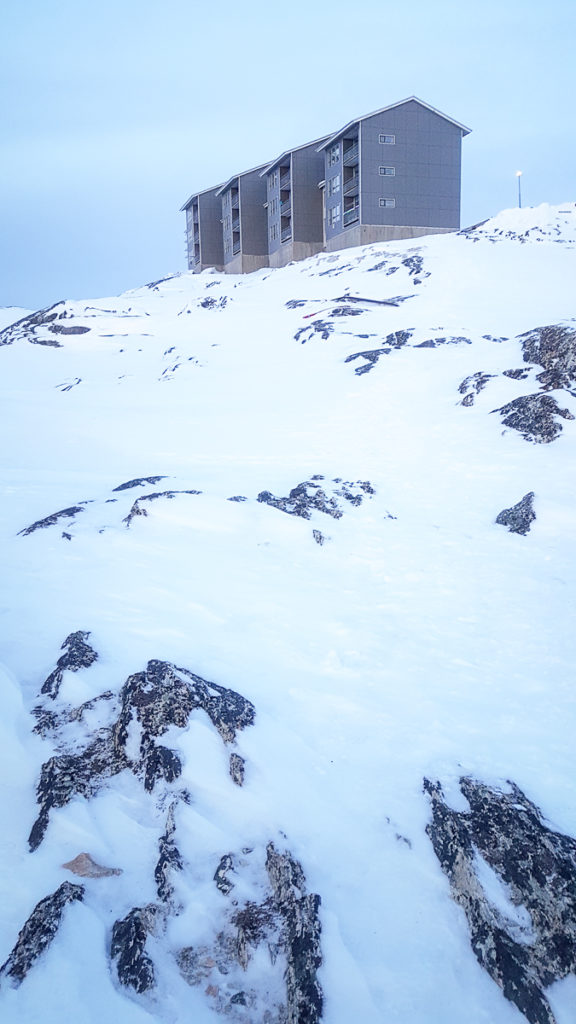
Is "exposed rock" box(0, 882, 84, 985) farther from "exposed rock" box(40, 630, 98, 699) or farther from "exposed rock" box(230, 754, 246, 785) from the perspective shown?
"exposed rock" box(40, 630, 98, 699)

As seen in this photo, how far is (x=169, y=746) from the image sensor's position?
4977 millimetres

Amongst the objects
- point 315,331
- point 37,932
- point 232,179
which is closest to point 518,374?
point 315,331

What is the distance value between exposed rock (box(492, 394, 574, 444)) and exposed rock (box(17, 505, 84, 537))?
895 centimetres

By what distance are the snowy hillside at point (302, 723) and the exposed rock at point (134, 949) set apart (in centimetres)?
2

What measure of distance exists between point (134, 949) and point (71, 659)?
9.37 ft

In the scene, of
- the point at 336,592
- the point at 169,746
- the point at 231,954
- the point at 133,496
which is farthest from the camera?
the point at 133,496

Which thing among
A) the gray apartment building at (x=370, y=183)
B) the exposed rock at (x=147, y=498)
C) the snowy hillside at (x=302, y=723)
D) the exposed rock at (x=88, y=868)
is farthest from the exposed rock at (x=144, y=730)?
the gray apartment building at (x=370, y=183)

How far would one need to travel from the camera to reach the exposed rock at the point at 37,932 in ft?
11.0

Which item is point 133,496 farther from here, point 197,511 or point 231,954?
point 231,954

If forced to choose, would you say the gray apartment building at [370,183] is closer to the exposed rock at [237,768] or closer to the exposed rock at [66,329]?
the exposed rock at [66,329]

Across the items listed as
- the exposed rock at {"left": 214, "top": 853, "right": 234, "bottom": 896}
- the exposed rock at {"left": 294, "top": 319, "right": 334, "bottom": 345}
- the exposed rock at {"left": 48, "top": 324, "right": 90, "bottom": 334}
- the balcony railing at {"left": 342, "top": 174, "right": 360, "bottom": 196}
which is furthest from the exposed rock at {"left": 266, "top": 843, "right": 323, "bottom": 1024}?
the balcony railing at {"left": 342, "top": 174, "right": 360, "bottom": 196}

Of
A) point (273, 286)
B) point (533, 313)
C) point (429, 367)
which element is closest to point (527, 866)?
point (429, 367)

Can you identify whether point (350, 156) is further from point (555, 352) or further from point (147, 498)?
point (147, 498)

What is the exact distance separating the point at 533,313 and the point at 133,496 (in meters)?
17.2
